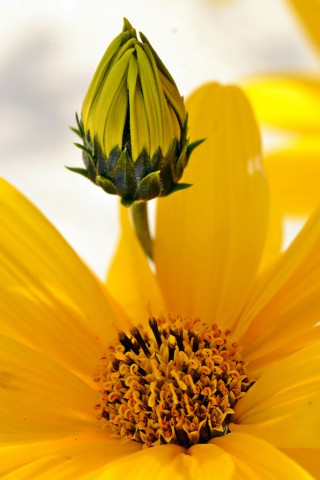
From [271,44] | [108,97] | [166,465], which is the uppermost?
[271,44]

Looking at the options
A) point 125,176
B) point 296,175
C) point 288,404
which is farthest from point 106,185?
point 296,175

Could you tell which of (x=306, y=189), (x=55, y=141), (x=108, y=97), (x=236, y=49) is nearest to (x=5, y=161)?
(x=55, y=141)

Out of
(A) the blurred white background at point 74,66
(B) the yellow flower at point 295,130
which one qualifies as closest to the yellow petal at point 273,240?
(B) the yellow flower at point 295,130

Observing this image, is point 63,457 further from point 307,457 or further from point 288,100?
point 288,100

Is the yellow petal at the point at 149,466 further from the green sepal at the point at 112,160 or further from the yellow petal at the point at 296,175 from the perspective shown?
the yellow petal at the point at 296,175

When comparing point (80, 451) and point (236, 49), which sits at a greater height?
point (236, 49)

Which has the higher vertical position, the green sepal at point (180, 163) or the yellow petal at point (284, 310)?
the green sepal at point (180, 163)

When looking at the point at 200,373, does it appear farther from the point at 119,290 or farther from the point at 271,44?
the point at 271,44

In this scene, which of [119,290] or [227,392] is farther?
[119,290]
